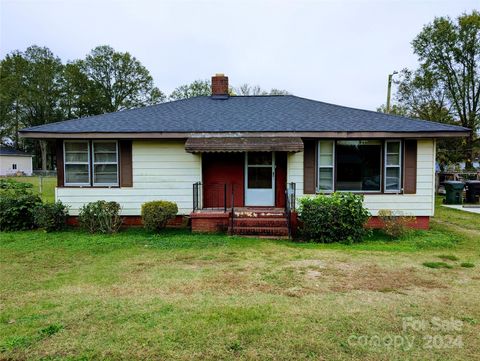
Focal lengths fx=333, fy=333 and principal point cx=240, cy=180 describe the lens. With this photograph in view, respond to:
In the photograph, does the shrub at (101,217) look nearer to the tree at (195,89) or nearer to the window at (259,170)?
the window at (259,170)

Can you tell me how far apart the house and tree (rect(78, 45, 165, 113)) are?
143 feet

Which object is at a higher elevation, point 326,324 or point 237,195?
point 237,195

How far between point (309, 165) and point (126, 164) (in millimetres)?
5683

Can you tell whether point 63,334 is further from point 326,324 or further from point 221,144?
point 221,144

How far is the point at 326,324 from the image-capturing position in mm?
3785

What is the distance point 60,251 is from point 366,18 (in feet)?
50.3

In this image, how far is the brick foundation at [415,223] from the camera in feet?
33.1

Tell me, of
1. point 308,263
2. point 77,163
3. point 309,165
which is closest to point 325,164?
point 309,165

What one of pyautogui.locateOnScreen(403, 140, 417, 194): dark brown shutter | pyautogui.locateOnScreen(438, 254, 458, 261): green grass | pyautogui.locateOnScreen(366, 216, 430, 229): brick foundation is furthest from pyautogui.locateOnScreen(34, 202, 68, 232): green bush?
pyautogui.locateOnScreen(403, 140, 417, 194): dark brown shutter

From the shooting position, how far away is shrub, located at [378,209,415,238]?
8992mm

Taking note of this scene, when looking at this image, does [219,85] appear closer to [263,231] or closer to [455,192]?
[263,231]

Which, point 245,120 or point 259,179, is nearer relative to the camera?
point 259,179

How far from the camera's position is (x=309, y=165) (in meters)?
10.2

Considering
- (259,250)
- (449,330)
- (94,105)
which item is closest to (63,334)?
(449,330)
